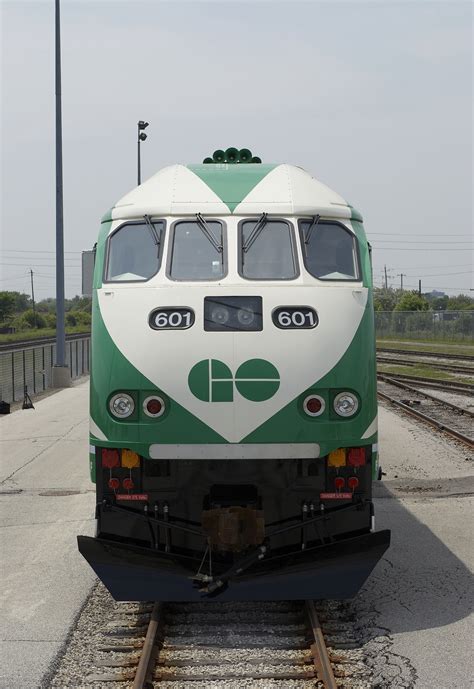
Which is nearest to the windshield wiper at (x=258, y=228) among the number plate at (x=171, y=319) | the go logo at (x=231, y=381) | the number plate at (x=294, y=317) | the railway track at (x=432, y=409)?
the number plate at (x=294, y=317)

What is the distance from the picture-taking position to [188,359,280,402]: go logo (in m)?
6.62

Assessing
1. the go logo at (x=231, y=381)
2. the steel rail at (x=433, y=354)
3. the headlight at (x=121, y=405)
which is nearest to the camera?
the go logo at (x=231, y=381)

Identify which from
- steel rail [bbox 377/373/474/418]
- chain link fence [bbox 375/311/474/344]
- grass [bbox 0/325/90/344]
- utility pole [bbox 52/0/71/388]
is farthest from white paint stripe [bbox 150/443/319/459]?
chain link fence [bbox 375/311/474/344]

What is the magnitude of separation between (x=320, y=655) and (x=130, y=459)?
2.00 metres

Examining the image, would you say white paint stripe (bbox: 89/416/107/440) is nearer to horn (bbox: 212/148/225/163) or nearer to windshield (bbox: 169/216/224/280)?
windshield (bbox: 169/216/224/280)

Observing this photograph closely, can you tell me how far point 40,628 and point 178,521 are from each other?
52.6 inches

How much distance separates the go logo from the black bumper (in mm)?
1257

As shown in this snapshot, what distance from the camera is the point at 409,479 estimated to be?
12.9 meters

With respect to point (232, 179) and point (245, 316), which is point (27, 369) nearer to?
point (232, 179)

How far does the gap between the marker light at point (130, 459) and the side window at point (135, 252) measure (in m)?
1.39

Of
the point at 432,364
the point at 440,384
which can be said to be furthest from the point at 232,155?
the point at 432,364

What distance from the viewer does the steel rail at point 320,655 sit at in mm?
5598

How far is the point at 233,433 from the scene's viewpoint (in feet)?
21.7

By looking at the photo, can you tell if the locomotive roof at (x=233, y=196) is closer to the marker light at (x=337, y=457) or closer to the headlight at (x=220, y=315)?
the headlight at (x=220, y=315)
